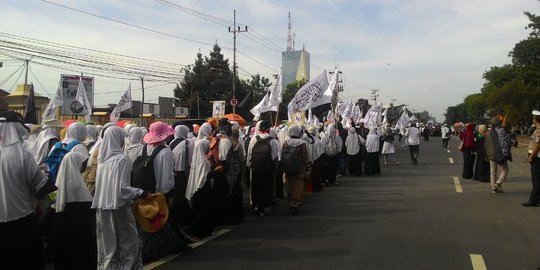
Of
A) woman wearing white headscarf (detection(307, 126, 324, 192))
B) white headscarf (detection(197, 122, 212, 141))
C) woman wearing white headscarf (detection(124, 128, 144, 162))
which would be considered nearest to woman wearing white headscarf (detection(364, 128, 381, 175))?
woman wearing white headscarf (detection(307, 126, 324, 192))

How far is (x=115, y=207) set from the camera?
475 cm

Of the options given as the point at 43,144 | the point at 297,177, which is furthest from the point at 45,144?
the point at 297,177

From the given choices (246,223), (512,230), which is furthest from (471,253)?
(246,223)

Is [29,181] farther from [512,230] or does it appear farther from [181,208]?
[512,230]

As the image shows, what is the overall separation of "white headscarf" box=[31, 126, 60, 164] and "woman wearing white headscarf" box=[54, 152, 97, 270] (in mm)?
1645

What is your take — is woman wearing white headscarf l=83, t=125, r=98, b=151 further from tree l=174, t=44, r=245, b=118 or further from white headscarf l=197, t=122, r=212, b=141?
tree l=174, t=44, r=245, b=118

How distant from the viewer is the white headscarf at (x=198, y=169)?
24.2ft

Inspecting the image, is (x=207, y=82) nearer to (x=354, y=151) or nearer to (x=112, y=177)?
(x=354, y=151)

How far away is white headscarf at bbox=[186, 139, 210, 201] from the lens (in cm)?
738

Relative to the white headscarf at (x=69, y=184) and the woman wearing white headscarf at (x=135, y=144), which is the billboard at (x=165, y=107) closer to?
the woman wearing white headscarf at (x=135, y=144)

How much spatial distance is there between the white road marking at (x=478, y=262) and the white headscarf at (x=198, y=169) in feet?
13.0

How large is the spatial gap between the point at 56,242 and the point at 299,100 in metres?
9.17

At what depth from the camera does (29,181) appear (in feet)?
13.5

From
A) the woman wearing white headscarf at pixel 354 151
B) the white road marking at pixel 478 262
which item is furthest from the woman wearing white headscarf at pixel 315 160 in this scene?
the white road marking at pixel 478 262
